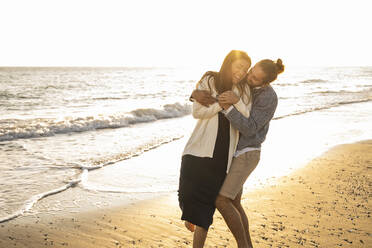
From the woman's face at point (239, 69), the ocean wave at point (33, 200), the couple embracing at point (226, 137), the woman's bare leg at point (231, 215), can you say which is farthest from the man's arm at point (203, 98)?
the ocean wave at point (33, 200)

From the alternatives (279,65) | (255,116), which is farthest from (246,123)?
(279,65)

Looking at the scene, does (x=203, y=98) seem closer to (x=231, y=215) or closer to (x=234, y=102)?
(x=234, y=102)

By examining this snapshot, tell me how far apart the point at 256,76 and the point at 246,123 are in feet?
1.31

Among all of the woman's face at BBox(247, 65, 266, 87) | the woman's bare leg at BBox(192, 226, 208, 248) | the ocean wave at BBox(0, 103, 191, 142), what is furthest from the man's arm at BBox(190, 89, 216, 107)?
the ocean wave at BBox(0, 103, 191, 142)

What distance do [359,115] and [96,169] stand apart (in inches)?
464

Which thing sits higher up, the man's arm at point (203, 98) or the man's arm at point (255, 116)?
the man's arm at point (203, 98)

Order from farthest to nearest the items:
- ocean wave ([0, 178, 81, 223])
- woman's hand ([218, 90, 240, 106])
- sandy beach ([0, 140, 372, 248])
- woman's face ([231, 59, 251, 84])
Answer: ocean wave ([0, 178, 81, 223])
sandy beach ([0, 140, 372, 248])
woman's face ([231, 59, 251, 84])
woman's hand ([218, 90, 240, 106])

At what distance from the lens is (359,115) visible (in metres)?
14.6

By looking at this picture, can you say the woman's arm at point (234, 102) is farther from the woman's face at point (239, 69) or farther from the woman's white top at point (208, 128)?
the woman's face at point (239, 69)

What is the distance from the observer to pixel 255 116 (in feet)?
9.19

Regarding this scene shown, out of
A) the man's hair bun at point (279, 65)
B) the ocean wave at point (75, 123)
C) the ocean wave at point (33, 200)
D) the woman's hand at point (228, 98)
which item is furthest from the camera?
the ocean wave at point (75, 123)

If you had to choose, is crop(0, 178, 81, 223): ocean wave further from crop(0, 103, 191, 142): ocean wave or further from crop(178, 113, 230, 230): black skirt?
crop(0, 103, 191, 142): ocean wave

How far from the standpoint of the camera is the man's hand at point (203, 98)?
2.74 m

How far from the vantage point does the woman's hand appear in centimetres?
265
